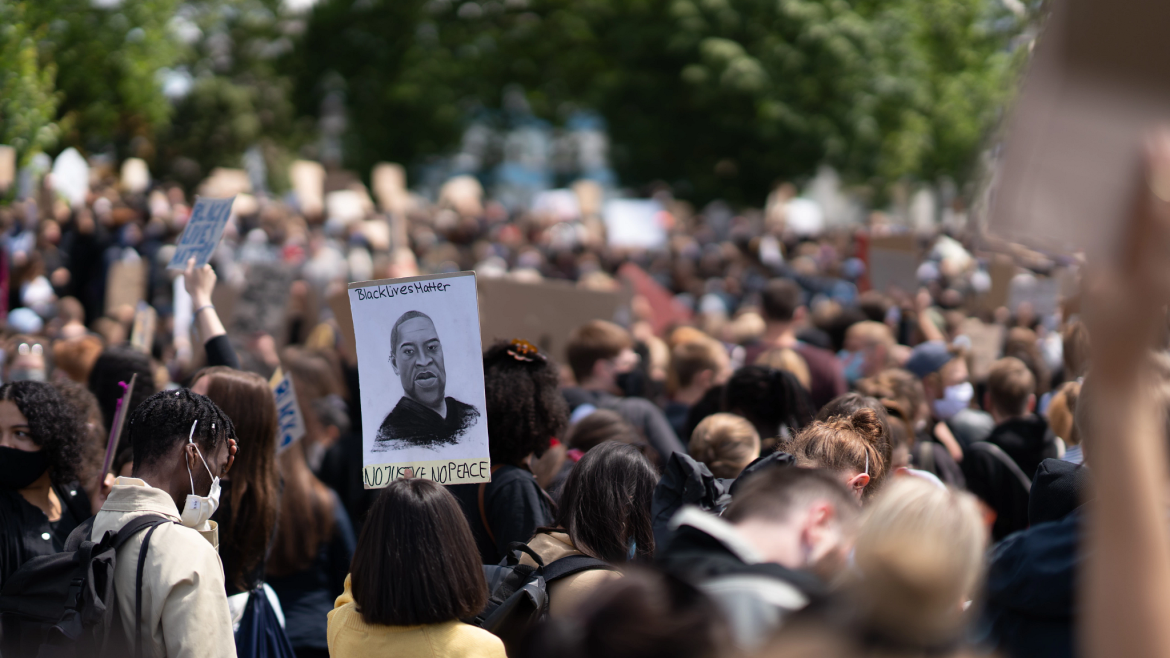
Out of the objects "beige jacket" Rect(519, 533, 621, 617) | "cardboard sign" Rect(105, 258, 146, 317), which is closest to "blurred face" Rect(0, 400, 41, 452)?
"beige jacket" Rect(519, 533, 621, 617)

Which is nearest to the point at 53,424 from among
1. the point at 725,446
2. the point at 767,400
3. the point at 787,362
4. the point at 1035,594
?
the point at 725,446

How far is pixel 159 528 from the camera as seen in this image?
3156mm

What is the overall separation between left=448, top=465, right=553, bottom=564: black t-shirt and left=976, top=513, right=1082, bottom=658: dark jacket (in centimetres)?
180

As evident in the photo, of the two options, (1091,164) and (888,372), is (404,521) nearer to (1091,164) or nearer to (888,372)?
(1091,164)

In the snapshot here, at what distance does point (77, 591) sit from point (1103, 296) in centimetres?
272

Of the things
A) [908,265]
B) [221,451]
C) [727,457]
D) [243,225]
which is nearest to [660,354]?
[908,265]

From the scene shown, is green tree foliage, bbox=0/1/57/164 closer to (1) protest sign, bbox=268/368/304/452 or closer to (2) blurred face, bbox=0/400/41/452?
(1) protest sign, bbox=268/368/304/452

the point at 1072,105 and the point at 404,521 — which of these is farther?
the point at 404,521

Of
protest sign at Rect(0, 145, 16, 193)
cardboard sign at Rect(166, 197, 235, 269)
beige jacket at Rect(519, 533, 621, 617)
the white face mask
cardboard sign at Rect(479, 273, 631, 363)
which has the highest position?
protest sign at Rect(0, 145, 16, 193)

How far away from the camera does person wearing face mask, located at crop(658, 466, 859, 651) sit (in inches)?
76.5

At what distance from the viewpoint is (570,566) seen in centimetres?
339

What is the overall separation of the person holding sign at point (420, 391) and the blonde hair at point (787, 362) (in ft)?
9.74

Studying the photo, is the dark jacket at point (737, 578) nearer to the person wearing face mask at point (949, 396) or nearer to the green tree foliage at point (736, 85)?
the person wearing face mask at point (949, 396)

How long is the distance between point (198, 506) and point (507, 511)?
117cm
